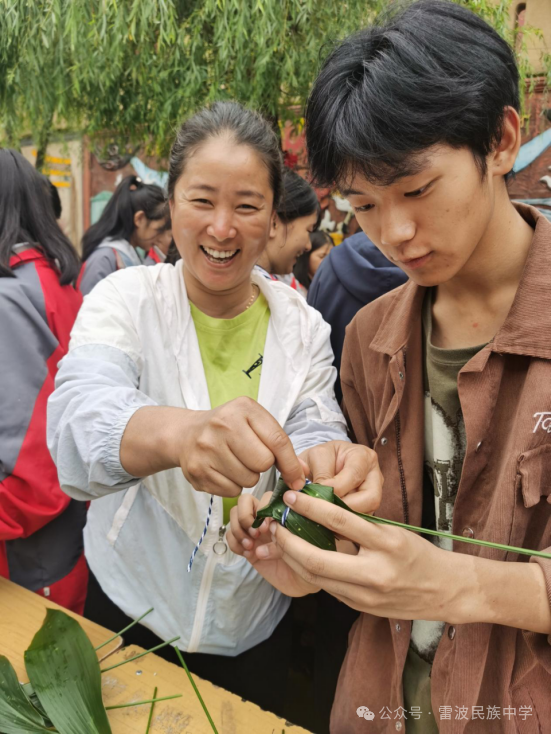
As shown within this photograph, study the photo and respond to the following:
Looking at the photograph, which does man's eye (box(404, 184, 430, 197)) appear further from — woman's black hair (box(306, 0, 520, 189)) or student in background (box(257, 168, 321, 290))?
student in background (box(257, 168, 321, 290))

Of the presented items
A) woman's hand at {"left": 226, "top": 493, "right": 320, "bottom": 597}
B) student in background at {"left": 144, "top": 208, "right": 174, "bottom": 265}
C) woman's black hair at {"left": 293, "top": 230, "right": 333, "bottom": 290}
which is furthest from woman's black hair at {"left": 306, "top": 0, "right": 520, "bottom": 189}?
woman's black hair at {"left": 293, "top": 230, "right": 333, "bottom": 290}

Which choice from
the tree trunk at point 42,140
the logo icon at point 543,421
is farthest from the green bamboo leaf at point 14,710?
the tree trunk at point 42,140

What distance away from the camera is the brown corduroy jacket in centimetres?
127

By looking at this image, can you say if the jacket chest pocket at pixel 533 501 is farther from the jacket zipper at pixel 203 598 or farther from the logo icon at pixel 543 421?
the jacket zipper at pixel 203 598

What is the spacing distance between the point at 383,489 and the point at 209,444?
606 millimetres

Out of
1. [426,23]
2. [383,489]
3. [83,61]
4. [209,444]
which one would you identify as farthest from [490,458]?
[83,61]

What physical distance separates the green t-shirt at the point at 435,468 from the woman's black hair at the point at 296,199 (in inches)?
66.2

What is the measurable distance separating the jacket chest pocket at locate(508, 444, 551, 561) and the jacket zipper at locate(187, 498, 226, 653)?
2.55 feet

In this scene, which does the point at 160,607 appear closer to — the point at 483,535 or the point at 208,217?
the point at 483,535

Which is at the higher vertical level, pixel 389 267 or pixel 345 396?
pixel 389 267

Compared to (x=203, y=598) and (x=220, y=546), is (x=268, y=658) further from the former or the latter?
(x=220, y=546)

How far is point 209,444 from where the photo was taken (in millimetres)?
1179

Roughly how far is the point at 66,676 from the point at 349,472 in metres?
0.81

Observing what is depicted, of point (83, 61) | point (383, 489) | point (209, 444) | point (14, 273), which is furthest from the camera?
point (83, 61)
